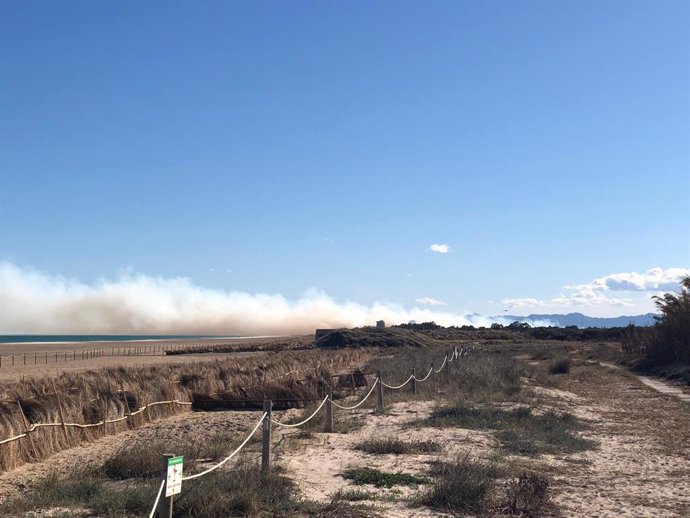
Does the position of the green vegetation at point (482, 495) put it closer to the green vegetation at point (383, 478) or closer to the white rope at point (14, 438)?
the green vegetation at point (383, 478)

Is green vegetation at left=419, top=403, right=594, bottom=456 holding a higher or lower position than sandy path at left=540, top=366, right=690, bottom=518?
higher

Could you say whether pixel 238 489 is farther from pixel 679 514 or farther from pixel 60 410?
pixel 60 410

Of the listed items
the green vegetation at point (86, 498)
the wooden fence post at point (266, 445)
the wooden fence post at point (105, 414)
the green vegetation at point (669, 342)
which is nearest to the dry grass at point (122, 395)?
the wooden fence post at point (105, 414)

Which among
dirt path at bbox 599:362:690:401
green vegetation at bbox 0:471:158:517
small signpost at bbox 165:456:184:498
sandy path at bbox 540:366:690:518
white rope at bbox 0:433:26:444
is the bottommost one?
sandy path at bbox 540:366:690:518

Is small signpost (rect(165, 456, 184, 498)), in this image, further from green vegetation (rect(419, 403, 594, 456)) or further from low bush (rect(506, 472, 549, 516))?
green vegetation (rect(419, 403, 594, 456))

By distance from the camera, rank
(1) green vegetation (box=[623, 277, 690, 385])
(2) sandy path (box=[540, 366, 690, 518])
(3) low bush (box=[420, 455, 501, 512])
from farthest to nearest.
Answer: (1) green vegetation (box=[623, 277, 690, 385]) < (2) sandy path (box=[540, 366, 690, 518]) < (3) low bush (box=[420, 455, 501, 512])

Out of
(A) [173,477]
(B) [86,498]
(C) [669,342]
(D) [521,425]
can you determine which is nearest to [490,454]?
(D) [521,425]

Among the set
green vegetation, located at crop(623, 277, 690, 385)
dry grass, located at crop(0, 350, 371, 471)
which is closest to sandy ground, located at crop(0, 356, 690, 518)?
dry grass, located at crop(0, 350, 371, 471)

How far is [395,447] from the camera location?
1192 centimetres

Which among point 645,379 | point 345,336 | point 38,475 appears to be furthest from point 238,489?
point 345,336

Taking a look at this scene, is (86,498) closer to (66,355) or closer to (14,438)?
(14,438)

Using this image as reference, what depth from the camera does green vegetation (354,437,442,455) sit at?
11.9m

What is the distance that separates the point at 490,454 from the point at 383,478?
9.34 feet

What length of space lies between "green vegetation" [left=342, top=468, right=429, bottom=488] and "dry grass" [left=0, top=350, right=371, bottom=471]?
5.46 metres
